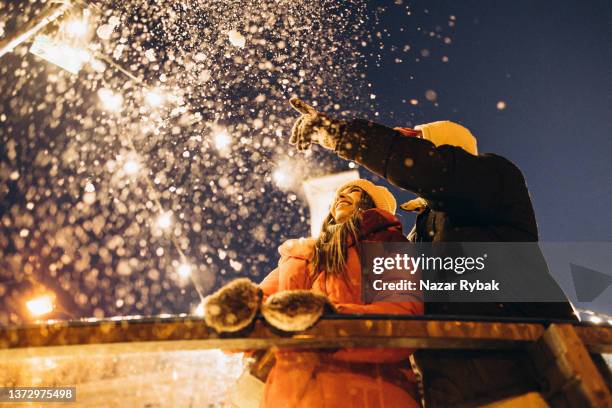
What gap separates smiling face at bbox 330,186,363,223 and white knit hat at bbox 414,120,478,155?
737mm

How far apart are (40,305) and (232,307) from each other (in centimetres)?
1009

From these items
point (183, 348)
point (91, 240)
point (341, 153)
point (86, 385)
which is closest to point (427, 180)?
point (341, 153)

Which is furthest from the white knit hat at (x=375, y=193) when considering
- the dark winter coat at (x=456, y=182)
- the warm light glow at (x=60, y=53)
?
the warm light glow at (x=60, y=53)

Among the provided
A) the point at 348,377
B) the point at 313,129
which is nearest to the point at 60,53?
the point at 313,129

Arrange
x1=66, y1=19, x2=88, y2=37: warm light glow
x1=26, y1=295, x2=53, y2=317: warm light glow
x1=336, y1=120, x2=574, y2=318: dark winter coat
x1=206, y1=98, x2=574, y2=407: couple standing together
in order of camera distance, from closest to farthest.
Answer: x1=206, y1=98, x2=574, y2=407: couple standing together
x1=336, y1=120, x2=574, y2=318: dark winter coat
x1=66, y1=19, x2=88, y2=37: warm light glow
x1=26, y1=295, x2=53, y2=317: warm light glow

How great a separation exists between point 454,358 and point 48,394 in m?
2.38

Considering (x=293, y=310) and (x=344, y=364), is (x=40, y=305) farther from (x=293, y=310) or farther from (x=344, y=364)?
(x=293, y=310)

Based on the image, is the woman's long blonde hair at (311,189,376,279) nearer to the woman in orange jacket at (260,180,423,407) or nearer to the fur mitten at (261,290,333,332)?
the woman in orange jacket at (260,180,423,407)

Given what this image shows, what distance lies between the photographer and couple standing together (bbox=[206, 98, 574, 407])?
1.33 metres

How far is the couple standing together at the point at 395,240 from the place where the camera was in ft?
4.36

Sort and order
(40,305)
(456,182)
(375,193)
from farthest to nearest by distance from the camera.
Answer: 1. (40,305)
2. (375,193)
3. (456,182)

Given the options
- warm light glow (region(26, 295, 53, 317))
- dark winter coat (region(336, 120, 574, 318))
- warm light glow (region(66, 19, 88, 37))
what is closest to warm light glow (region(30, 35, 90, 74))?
warm light glow (region(66, 19, 88, 37))

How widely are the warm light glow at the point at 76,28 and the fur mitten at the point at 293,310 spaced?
5804mm

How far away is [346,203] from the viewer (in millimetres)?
2607
